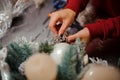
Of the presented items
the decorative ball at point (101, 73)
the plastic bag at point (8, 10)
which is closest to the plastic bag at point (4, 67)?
the decorative ball at point (101, 73)

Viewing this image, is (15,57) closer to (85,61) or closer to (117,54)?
(85,61)

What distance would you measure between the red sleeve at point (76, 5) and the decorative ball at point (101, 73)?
0.25 meters

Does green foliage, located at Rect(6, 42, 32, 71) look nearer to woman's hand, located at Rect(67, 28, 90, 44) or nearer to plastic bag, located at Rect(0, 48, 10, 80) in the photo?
plastic bag, located at Rect(0, 48, 10, 80)

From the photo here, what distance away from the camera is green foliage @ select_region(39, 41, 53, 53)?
439 mm

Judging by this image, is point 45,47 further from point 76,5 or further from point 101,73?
point 76,5

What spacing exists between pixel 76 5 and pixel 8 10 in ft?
0.64

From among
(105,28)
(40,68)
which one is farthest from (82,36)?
(40,68)

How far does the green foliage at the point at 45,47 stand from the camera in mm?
439

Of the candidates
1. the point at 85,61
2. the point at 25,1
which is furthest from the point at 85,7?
the point at 85,61

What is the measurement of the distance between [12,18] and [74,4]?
0.18m

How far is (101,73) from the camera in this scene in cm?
42

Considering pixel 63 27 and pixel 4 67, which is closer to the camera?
pixel 4 67

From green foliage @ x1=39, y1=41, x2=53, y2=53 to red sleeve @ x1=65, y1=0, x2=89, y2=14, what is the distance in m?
0.22

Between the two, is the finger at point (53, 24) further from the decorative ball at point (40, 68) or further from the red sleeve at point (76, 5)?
the decorative ball at point (40, 68)
